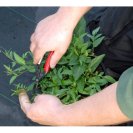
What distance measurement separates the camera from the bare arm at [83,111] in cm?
83

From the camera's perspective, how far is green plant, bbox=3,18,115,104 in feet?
3.96

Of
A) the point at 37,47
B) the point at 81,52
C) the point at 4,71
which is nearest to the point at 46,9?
the point at 4,71

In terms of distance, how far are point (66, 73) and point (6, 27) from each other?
1.52 ft

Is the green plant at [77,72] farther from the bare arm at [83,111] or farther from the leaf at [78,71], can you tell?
the bare arm at [83,111]

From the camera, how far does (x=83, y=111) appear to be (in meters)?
0.91

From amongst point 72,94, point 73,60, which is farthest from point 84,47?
point 72,94

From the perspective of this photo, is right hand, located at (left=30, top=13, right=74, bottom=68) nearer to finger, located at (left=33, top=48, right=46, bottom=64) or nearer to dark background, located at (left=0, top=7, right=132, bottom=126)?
finger, located at (left=33, top=48, right=46, bottom=64)

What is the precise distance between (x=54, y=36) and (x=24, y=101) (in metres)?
0.32

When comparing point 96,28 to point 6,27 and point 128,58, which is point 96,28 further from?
point 6,27

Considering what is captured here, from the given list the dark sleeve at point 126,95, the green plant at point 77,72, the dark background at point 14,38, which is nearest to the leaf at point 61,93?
the green plant at point 77,72

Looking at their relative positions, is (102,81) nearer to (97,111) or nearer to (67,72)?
(67,72)

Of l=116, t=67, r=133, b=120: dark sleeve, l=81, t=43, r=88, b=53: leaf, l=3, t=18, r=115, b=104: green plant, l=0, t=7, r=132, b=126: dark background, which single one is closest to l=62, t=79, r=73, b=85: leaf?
l=3, t=18, r=115, b=104: green plant

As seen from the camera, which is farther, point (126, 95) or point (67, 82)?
point (67, 82)

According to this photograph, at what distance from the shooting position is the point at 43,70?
1240 millimetres
